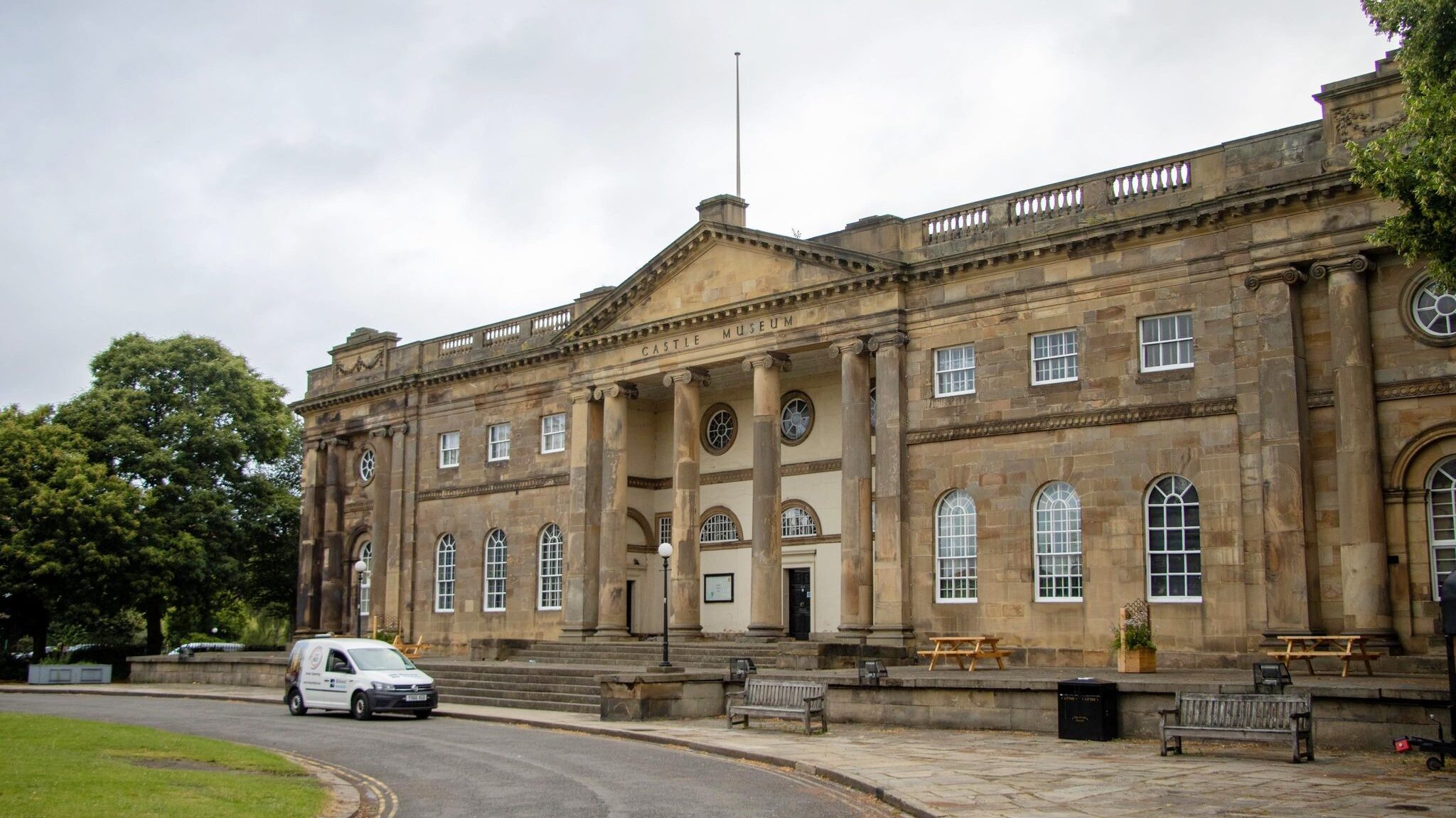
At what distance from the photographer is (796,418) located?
123 ft

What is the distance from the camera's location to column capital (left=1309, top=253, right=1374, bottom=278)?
24.8 m

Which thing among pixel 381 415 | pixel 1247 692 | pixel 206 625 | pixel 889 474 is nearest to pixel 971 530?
pixel 889 474

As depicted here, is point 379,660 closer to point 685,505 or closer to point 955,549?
point 685,505

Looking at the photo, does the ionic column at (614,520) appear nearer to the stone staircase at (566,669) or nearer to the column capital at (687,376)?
the stone staircase at (566,669)

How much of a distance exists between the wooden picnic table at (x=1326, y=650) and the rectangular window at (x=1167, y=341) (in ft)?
20.3

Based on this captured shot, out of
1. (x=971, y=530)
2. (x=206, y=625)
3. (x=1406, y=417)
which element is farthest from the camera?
(x=206, y=625)

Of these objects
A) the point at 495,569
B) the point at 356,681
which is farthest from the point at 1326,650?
the point at 495,569

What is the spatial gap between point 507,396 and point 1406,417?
27.0 m

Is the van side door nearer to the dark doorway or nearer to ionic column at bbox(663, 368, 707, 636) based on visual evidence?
ionic column at bbox(663, 368, 707, 636)

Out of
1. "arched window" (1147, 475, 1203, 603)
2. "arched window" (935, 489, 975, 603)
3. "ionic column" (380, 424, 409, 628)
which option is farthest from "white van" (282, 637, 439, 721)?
"ionic column" (380, 424, 409, 628)

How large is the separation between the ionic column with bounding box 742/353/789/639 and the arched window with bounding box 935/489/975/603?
432 cm

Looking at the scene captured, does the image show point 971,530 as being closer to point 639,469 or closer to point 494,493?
point 639,469

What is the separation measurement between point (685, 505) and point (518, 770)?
721 inches

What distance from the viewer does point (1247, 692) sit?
Result: 57.7 feet
